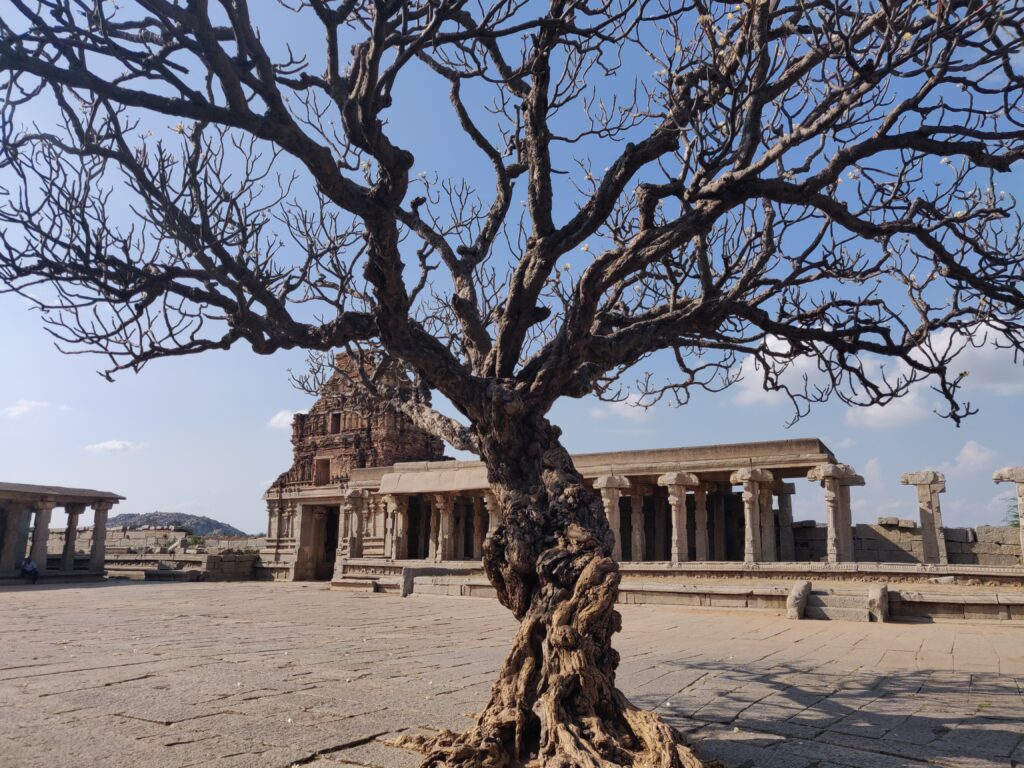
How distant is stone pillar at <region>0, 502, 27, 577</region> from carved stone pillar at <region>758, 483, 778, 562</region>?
88.1ft

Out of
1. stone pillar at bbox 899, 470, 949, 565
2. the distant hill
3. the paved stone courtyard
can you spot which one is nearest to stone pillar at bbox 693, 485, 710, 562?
stone pillar at bbox 899, 470, 949, 565

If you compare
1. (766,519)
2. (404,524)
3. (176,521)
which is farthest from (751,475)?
(176,521)

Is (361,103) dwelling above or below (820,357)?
above

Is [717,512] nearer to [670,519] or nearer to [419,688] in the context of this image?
[670,519]

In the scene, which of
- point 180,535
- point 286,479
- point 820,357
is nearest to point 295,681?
point 820,357

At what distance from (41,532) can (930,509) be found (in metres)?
30.6

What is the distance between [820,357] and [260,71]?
5454 mm

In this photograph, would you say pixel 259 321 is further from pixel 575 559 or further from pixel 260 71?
pixel 575 559

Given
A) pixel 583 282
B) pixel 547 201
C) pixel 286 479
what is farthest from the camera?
pixel 286 479

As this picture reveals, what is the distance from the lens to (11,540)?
1071 inches

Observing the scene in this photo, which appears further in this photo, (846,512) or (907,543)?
(907,543)

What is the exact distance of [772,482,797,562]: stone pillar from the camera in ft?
83.7

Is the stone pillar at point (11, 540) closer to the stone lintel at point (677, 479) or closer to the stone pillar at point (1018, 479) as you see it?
the stone lintel at point (677, 479)

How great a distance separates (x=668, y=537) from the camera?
29.3m
